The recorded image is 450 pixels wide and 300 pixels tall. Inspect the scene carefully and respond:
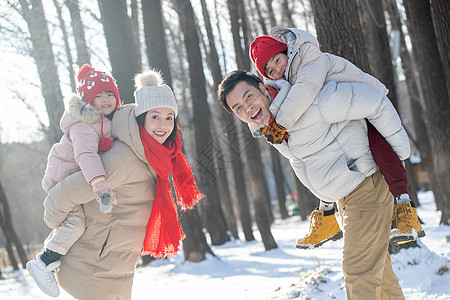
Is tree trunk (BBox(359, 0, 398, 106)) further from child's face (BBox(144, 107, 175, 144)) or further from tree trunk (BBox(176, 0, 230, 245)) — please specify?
child's face (BBox(144, 107, 175, 144))

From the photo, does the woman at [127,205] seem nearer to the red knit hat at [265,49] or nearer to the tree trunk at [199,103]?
the red knit hat at [265,49]

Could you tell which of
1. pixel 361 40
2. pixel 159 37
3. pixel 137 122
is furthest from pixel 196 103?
pixel 137 122

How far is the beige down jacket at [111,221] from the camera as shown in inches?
112

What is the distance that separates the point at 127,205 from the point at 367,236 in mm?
1679

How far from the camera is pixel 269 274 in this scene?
22.4 feet

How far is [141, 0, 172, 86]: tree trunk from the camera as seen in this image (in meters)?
8.43

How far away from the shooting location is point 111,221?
294 centimetres

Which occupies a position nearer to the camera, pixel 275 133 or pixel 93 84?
pixel 275 133

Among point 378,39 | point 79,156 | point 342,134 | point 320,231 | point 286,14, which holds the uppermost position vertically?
point 286,14

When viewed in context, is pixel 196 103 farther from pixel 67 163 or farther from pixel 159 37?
pixel 67 163

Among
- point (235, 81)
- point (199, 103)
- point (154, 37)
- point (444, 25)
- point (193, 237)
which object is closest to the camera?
point (235, 81)

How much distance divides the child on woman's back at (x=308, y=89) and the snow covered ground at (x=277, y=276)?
6.17ft

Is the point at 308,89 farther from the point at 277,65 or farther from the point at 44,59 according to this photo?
the point at 44,59

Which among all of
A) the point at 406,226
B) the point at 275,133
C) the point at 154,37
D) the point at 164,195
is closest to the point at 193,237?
the point at 154,37
